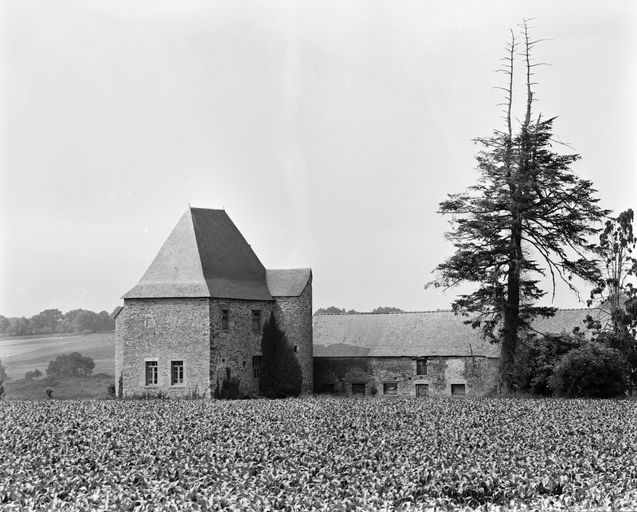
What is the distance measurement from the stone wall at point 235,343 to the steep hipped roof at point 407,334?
7.45 m

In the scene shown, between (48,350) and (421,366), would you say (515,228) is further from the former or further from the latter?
(48,350)

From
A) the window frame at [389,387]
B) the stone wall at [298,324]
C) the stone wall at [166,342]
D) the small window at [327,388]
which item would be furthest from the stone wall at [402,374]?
the stone wall at [166,342]

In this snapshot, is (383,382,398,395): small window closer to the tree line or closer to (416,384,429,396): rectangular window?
(416,384,429,396): rectangular window

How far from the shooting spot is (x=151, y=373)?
41.8 m

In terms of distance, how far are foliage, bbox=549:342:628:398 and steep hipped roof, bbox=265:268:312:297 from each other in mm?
14072

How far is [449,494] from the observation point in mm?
16312

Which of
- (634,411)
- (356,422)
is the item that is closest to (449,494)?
(356,422)

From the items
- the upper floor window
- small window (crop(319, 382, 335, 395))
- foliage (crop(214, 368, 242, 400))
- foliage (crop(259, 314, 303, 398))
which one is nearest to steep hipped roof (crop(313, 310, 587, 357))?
small window (crop(319, 382, 335, 395))

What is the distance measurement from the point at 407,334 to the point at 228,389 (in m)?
13.3

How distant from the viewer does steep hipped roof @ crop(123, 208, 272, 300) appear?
42219 millimetres

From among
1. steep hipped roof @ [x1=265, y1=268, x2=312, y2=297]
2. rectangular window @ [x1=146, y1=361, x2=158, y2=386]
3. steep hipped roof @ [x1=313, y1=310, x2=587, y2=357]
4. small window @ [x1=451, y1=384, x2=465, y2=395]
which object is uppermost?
steep hipped roof @ [x1=265, y1=268, x2=312, y2=297]

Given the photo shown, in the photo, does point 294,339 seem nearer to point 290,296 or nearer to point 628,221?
point 290,296

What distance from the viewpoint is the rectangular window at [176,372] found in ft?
136

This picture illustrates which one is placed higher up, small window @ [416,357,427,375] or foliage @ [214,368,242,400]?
small window @ [416,357,427,375]
